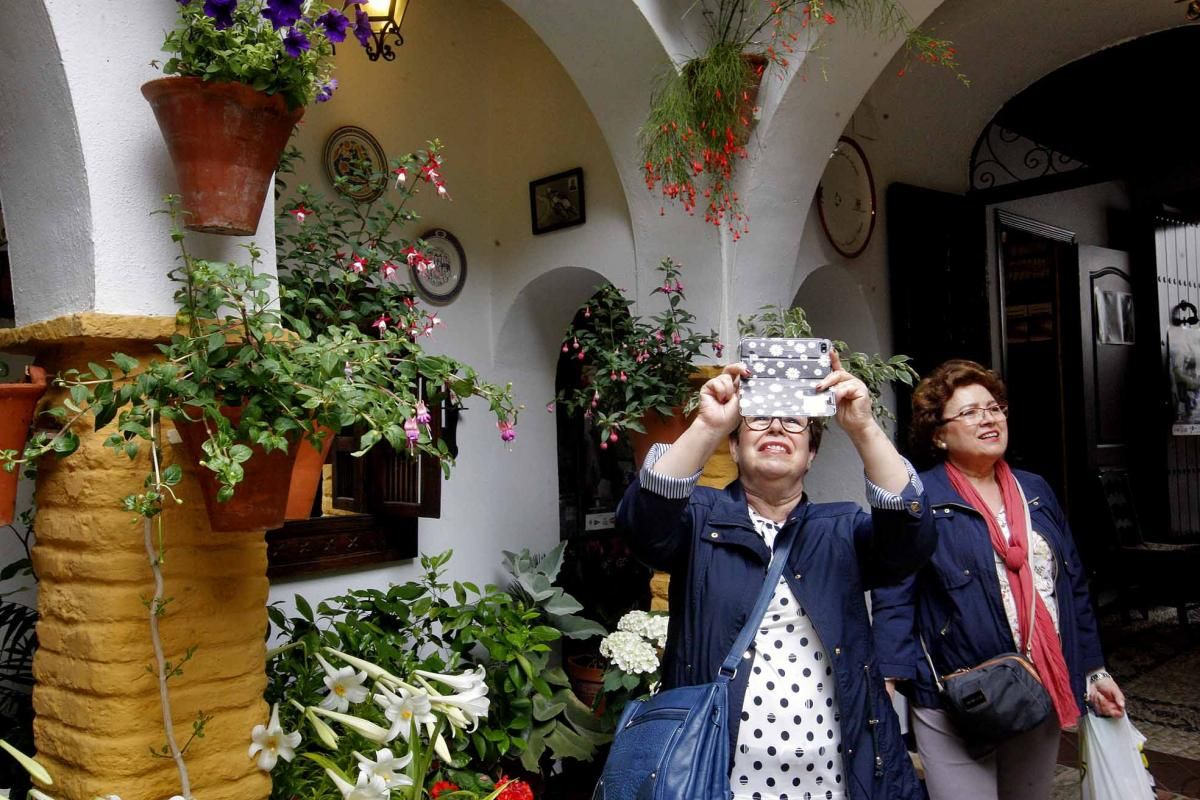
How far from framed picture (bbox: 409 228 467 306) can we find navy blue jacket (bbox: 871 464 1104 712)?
270cm

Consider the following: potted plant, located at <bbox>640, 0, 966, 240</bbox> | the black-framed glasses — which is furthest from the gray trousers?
potted plant, located at <bbox>640, 0, 966, 240</bbox>

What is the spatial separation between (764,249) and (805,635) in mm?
2345

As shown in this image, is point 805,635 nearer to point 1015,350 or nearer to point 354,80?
point 354,80

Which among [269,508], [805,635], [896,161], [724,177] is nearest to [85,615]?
[269,508]

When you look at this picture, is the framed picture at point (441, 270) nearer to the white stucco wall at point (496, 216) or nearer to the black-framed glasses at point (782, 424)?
the white stucco wall at point (496, 216)

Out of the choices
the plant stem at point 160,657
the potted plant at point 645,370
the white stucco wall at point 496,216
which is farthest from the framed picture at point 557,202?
the plant stem at point 160,657

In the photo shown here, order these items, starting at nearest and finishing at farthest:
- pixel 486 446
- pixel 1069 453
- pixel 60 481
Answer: pixel 60 481
pixel 486 446
pixel 1069 453

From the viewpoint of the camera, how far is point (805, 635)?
5.99 ft

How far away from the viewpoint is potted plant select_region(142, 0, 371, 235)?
1.83 m

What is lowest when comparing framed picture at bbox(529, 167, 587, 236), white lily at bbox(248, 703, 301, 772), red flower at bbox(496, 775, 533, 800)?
red flower at bbox(496, 775, 533, 800)

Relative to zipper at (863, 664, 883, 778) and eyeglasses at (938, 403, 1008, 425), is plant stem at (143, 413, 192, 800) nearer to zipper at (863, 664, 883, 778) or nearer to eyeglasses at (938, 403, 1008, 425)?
zipper at (863, 664, 883, 778)

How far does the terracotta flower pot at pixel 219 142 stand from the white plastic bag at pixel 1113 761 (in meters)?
2.58

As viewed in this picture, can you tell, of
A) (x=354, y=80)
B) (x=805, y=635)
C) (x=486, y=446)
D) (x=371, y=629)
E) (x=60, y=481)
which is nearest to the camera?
(x=805, y=635)

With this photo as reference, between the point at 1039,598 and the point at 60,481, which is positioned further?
the point at 1039,598
